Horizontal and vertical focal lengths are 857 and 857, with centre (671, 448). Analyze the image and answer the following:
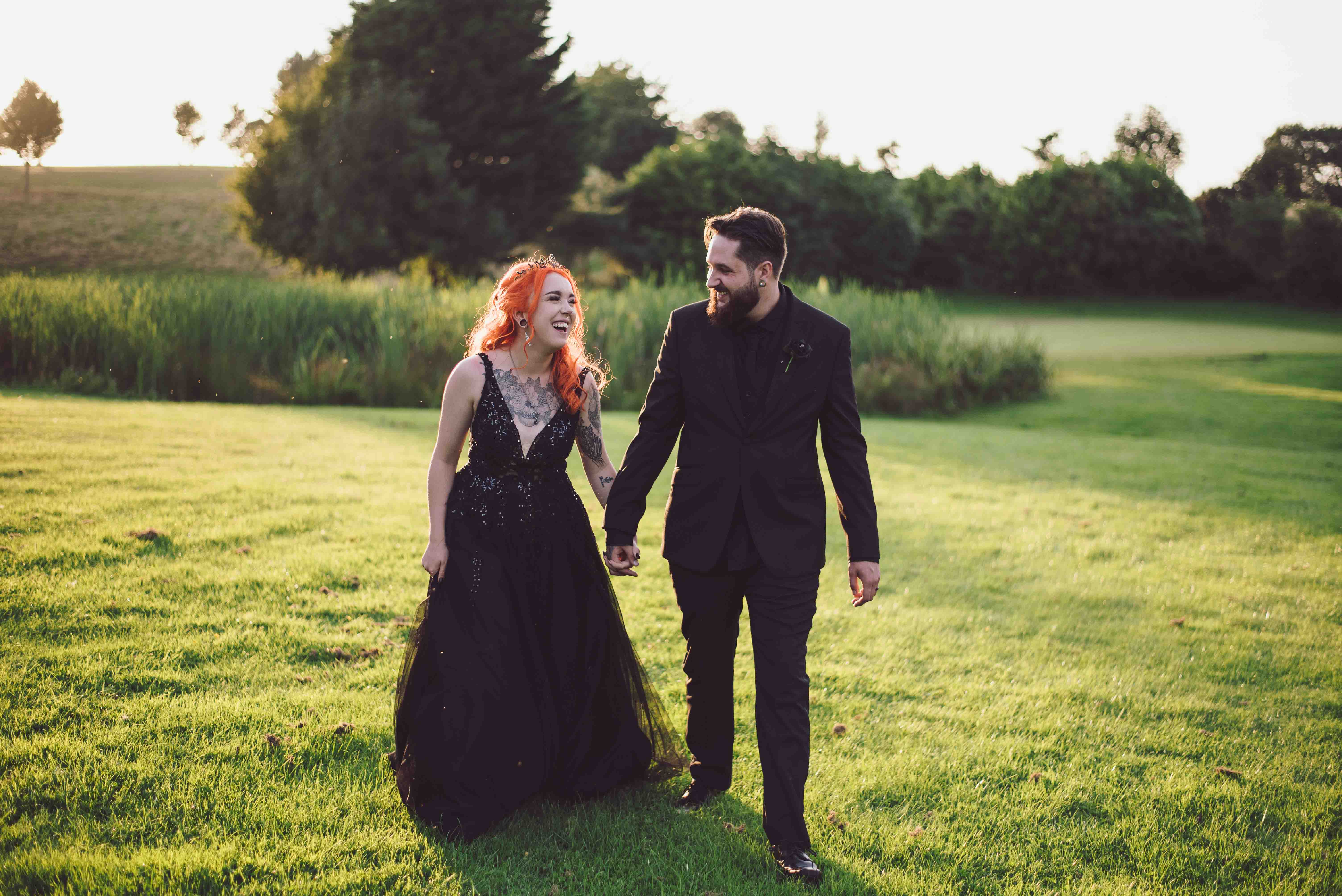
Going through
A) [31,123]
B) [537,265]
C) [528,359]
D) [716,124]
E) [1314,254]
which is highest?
[716,124]

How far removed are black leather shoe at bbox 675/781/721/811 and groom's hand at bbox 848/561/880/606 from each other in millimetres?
1049

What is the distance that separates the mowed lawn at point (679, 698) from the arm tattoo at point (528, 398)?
159 cm

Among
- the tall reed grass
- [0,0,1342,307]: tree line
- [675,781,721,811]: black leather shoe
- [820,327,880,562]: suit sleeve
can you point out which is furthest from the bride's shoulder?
[0,0,1342,307]: tree line

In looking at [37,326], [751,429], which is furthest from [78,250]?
[751,429]

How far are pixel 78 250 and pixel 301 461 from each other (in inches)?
674

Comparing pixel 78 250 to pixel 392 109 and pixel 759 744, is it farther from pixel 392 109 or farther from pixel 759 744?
pixel 759 744

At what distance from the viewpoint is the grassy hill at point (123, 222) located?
2023cm

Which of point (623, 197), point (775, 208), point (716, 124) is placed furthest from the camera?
point (716, 124)

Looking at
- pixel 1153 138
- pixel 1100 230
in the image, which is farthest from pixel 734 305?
pixel 1153 138

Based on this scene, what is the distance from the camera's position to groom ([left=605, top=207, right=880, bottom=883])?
124 inches

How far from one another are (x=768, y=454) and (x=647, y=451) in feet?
1.57

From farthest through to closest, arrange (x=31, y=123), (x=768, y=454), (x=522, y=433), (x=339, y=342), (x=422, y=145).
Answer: (x=422, y=145), (x=31, y=123), (x=339, y=342), (x=522, y=433), (x=768, y=454)

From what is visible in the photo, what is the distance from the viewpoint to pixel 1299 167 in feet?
115

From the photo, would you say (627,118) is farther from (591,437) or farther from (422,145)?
(591,437)
